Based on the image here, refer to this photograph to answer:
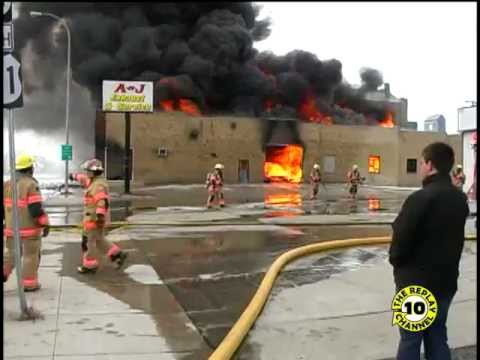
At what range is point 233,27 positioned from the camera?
4678 centimetres

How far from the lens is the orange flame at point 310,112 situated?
161 feet

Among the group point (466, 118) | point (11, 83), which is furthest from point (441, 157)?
point (466, 118)

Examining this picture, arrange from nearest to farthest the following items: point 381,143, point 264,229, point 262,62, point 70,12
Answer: point 264,229 < point 381,143 < point 70,12 < point 262,62

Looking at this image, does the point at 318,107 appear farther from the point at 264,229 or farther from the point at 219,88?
the point at 264,229

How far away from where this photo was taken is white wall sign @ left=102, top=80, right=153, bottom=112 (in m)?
26.0

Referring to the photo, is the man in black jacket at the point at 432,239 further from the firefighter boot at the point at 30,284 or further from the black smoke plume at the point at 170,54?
the black smoke plume at the point at 170,54

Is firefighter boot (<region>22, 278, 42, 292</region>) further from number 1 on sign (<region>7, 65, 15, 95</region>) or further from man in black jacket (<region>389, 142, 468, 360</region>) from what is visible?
man in black jacket (<region>389, 142, 468, 360</region>)

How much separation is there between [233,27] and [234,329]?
4402 centimetres

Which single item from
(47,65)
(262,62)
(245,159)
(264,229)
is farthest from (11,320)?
(262,62)

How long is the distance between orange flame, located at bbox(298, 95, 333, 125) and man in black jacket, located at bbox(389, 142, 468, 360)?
45.2m

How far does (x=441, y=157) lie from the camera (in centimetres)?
328

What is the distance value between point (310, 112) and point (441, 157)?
156 ft

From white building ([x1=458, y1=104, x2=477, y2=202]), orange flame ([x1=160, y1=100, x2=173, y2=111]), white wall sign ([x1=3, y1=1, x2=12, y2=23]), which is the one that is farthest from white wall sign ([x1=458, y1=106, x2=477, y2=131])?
orange flame ([x1=160, y1=100, x2=173, y2=111])

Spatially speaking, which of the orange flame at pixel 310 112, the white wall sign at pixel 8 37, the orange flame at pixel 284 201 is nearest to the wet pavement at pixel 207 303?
the white wall sign at pixel 8 37
